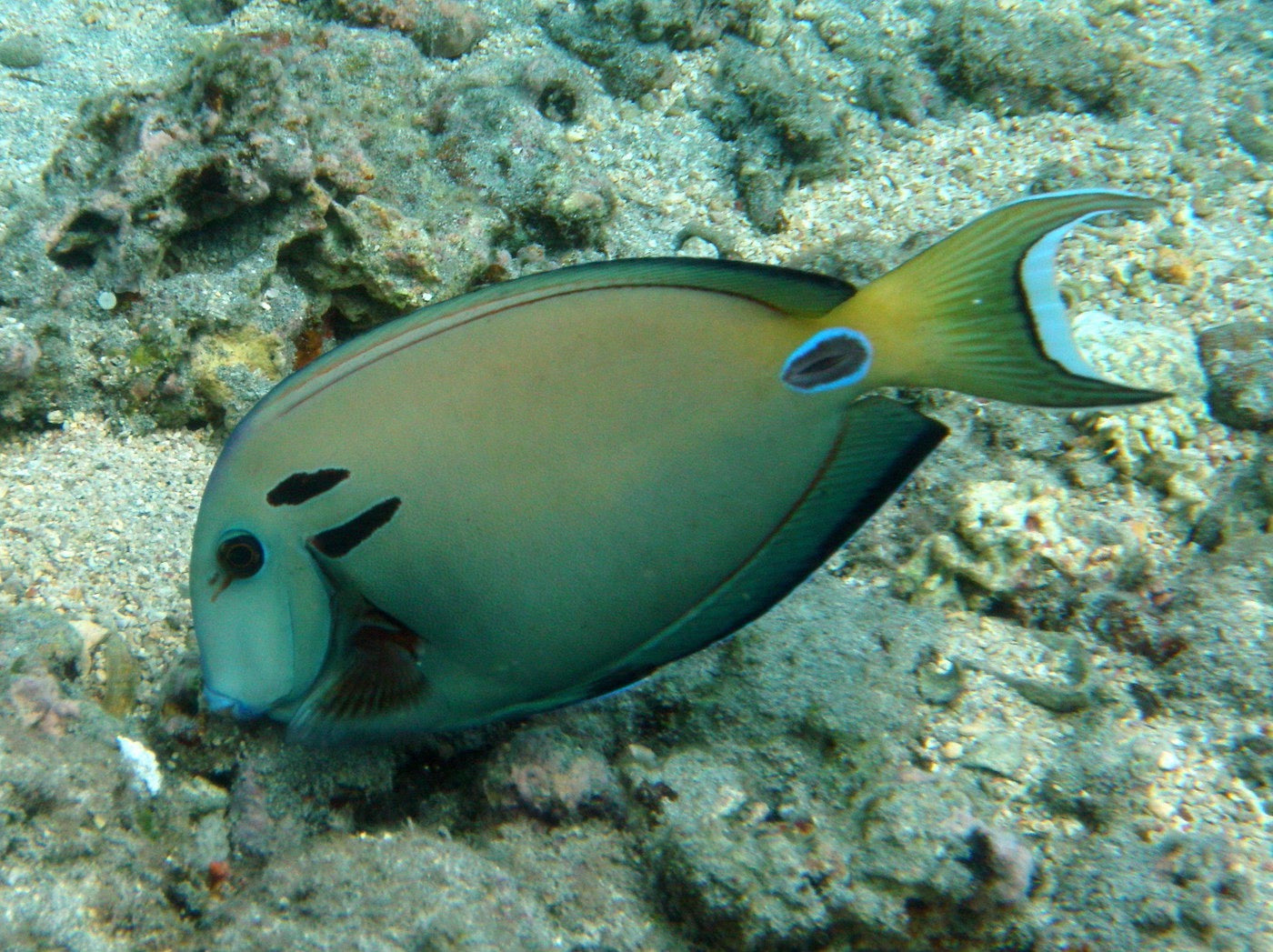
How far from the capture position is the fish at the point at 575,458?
4.40ft

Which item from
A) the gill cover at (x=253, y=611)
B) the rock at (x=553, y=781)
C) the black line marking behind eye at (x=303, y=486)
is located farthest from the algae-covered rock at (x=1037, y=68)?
the gill cover at (x=253, y=611)

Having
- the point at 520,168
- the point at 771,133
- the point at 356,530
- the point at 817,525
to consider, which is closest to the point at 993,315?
the point at 817,525

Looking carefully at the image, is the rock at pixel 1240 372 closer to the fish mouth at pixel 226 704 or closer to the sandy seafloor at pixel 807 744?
the sandy seafloor at pixel 807 744

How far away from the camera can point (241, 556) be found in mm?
1376

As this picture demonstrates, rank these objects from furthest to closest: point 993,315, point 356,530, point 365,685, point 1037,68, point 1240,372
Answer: point 1037,68, point 1240,372, point 365,685, point 356,530, point 993,315

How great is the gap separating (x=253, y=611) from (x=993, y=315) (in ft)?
4.45

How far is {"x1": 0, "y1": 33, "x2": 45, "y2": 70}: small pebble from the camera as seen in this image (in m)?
4.06

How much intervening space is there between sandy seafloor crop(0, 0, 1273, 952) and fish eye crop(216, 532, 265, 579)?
9.4 inches

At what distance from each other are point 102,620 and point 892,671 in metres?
2.11

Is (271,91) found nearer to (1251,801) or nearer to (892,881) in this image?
(892,881)

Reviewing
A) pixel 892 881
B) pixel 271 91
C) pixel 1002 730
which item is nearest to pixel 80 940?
pixel 892 881

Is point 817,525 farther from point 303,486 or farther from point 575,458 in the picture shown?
point 303,486

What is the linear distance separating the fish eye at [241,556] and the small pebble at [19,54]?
4287 mm

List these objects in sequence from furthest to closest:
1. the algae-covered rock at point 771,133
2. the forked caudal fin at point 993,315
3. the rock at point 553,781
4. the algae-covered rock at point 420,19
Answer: the algae-covered rock at point 420,19
the algae-covered rock at point 771,133
the rock at point 553,781
the forked caudal fin at point 993,315
